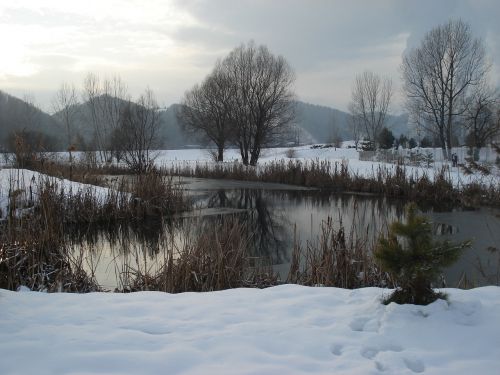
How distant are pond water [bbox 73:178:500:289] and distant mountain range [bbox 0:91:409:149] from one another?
2.69 meters

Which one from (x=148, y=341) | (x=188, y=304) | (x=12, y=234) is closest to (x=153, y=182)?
(x=12, y=234)

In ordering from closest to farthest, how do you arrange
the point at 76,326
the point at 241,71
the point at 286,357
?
the point at 286,357
the point at 76,326
the point at 241,71

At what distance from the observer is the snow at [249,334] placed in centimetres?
233

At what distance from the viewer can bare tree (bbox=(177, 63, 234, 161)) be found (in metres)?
28.8

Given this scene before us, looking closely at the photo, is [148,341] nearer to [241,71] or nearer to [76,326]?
[76,326]

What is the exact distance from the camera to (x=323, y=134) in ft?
429

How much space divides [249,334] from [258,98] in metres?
25.1

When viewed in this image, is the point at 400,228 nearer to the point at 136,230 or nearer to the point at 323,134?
the point at 136,230

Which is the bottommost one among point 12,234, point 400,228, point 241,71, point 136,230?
point 136,230

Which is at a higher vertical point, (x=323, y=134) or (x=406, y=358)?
(x=323, y=134)

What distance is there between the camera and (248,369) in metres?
2.30

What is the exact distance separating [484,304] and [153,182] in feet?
31.1

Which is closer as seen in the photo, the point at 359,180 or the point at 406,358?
the point at 406,358

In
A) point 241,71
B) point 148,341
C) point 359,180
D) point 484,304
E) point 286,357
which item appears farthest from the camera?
point 241,71
